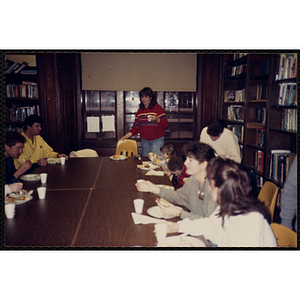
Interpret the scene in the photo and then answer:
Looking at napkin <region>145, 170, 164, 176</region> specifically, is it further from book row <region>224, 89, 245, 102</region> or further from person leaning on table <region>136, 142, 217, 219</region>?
book row <region>224, 89, 245, 102</region>

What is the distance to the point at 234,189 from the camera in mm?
1403

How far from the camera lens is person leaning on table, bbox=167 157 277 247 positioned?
140 cm

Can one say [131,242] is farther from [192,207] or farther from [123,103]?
[123,103]

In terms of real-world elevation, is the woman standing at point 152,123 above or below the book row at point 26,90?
below

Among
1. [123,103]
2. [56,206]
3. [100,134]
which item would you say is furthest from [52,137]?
[56,206]

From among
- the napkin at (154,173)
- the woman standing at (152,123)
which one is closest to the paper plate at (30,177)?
the napkin at (154,173)

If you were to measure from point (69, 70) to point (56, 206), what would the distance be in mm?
3335

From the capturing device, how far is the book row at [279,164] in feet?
8.62

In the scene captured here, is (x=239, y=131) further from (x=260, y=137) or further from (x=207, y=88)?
(x=207, y=88)

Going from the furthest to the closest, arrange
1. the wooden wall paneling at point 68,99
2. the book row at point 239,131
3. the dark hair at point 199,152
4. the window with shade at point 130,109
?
1. the window with shade at point 130,109
2. the wooden wall paneling at point 68,99
3. the book row at point 239,131
4. the dark hair at point 199,152

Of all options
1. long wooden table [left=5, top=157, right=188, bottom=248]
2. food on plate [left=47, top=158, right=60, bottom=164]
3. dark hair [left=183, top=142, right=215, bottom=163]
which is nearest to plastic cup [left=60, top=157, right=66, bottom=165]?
food on plate [left=47, top=158, right=60, bottom=164]

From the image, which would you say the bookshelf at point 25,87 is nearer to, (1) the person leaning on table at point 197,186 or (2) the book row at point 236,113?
(1) the person leaning on table at point 197,186

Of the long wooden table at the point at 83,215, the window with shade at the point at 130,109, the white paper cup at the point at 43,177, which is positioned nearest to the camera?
the long wooden table at the point at 83,215

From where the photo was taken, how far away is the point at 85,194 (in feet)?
7.06
